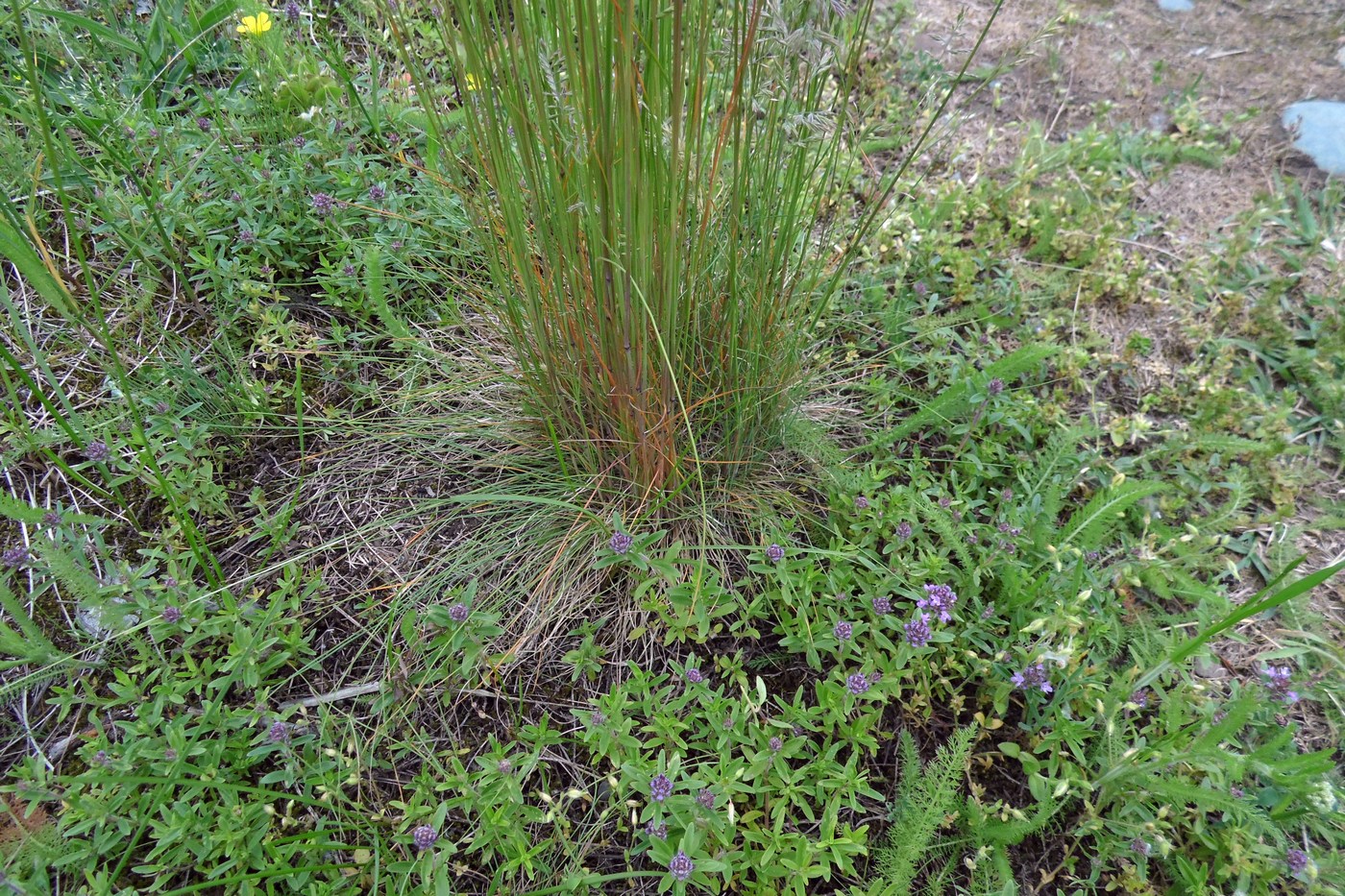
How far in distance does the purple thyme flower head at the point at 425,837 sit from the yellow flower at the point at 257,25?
2279 millimetres

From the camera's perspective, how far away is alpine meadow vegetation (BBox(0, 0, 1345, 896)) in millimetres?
1326

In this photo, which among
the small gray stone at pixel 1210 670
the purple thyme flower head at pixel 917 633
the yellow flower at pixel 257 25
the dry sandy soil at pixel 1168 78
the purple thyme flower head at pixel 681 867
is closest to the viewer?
the purple thyme flower head at pixel 681 867

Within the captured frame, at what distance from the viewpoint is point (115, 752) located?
1.36 m

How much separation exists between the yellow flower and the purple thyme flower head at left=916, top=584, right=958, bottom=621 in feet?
7.98

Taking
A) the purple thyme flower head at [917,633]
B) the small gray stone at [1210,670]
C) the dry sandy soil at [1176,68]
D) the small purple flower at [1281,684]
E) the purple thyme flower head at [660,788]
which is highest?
the dry sandy soil at [1176,68]

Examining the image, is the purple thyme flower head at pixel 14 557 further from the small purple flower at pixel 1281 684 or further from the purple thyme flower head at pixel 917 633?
the small purple flower at pixel 1281 684

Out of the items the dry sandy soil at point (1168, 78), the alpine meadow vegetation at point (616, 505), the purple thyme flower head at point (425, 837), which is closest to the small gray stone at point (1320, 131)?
the dry sandy soil at point (1168, 78)

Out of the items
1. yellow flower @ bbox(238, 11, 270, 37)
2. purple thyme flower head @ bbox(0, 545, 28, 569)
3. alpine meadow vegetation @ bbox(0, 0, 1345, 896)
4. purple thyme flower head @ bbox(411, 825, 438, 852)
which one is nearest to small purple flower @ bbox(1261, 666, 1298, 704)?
alpine meadow vegetation @ bbox(0, 0, 1345, 896)

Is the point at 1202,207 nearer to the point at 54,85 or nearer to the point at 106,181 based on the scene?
the point at 106,181

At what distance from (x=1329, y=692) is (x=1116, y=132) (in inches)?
79.0

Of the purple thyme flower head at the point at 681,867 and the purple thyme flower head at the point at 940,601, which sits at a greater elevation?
the purple thyme flower head at the point at 940,601

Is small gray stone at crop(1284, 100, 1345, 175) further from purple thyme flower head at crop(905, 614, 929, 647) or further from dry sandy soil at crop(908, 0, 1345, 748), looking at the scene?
purple thyme flower head at crop(905, 614, 929, 647)

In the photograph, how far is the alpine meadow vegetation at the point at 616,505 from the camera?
133 centimetres

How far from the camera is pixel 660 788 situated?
131cm
